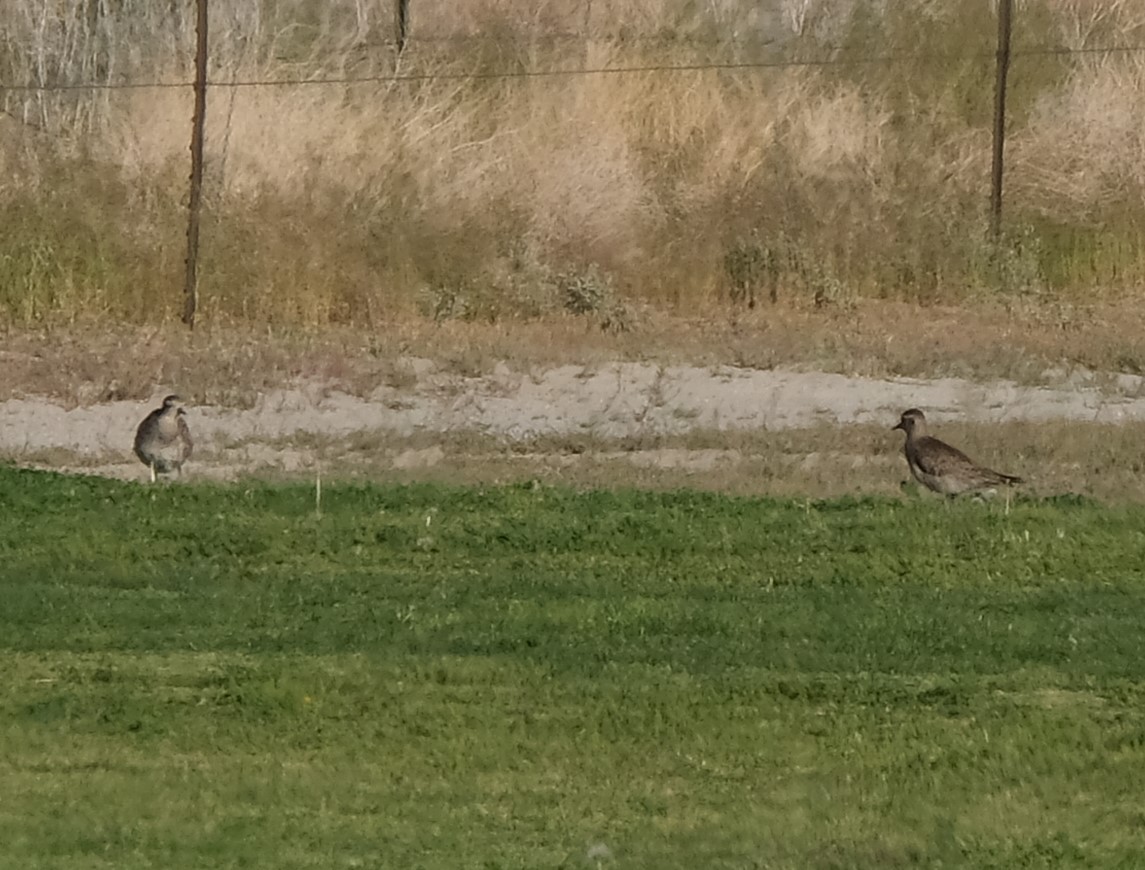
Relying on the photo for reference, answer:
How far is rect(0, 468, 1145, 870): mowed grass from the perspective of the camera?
21.5 feet

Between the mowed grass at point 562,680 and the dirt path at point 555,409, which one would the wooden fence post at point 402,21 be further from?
the mowed grass at point 562,680

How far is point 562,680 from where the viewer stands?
27.5 ft

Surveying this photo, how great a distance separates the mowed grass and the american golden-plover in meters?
1.02

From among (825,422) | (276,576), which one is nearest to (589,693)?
(276,576)

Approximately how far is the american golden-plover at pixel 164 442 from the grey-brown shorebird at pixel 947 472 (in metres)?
4.12

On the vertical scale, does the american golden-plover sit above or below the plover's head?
below

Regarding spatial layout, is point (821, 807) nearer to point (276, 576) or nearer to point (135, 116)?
point (276, 576)

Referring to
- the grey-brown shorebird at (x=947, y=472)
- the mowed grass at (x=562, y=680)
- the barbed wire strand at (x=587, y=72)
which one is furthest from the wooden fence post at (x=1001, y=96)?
the mowed grass at (x=562, y=680)

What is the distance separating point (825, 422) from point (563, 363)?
87.2 inches

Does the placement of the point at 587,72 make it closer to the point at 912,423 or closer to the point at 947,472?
the point at 912,423

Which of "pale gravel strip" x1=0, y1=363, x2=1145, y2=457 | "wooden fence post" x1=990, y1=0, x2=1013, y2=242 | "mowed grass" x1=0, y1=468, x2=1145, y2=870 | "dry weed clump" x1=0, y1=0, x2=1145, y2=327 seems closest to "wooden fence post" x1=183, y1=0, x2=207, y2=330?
"dry weed clump" x1=0, y1=0, x2=1145, y2=327

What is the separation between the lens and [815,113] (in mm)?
22109

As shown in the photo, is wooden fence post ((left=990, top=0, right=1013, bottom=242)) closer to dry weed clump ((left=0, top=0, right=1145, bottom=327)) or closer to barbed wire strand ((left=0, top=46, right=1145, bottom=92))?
dry weed clump ((left=0, top=0, right=1145, bottom=327))

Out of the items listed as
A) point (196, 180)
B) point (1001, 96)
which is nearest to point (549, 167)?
point (196, 180)
